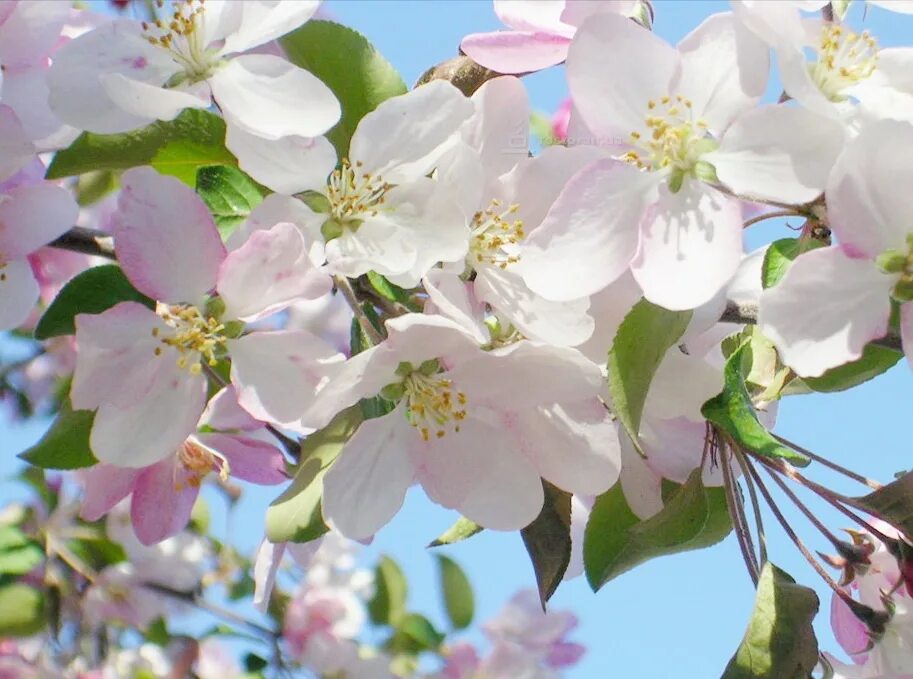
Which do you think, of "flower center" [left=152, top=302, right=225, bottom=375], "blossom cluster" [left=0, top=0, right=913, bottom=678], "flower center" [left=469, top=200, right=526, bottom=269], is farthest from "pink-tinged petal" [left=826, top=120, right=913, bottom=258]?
"flower center" [left=152, top=302, right=225, bottom=375]

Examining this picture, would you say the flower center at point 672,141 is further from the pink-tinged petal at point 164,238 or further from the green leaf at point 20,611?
Answer: the green leaf at point 20,611

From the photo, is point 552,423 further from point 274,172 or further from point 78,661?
point 78,661

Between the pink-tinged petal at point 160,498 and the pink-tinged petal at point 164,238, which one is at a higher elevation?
the pink-tinged petal at point 164,238

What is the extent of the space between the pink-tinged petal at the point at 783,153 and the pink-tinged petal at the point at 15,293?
1.91 ft

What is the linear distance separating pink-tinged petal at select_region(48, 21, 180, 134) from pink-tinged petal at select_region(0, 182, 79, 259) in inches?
4.9

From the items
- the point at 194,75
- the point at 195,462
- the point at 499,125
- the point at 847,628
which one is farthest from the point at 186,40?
the point at 847,628

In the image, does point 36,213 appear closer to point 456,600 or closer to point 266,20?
point 266,20

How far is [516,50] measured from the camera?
0.90 m

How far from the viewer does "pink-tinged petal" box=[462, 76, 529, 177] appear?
2.90 feet

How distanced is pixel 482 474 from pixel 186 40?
1.31 ft

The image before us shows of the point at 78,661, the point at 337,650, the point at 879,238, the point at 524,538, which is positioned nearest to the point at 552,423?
the point at 524,538

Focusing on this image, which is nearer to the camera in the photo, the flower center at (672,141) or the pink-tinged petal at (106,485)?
the flower center at (672,141)

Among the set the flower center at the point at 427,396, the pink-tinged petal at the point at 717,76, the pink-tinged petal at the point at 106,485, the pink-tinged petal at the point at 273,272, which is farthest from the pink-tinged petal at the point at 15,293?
the pink-tinged petal at the point at 717,76

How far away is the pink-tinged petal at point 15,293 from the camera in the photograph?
98cm
